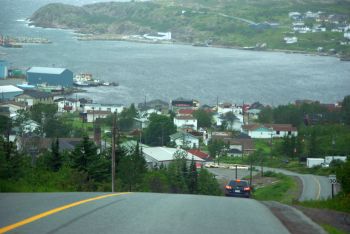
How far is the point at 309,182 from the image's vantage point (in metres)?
11.4

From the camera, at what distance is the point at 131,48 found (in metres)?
45.7

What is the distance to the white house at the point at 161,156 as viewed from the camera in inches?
507

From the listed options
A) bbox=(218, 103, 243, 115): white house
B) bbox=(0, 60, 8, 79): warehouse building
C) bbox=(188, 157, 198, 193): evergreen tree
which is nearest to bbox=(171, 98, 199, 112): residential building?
bbox=(218, 103, 243, 115): white house

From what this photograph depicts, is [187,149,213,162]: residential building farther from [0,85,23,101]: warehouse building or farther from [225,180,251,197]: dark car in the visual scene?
[225,180,251,197]: dark car

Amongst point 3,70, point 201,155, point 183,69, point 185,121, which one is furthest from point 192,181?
point 183,69

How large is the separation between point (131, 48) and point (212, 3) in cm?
1548

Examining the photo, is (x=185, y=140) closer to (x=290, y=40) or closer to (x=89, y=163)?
(x=89, y=163)

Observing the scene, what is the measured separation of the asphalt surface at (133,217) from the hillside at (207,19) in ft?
141

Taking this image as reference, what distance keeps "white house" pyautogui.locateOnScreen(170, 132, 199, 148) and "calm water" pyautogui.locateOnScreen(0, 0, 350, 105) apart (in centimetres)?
578

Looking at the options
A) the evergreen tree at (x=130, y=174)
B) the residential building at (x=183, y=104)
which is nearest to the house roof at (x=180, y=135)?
the residential building at (x=183, y=104)

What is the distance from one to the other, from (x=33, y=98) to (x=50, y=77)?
5003mm

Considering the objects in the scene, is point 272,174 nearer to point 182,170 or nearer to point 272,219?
point 182,170

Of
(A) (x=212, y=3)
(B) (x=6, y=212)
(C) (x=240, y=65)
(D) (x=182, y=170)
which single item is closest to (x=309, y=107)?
(D) (x=182, y=170)

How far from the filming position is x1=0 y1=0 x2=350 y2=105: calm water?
25.6 meters
